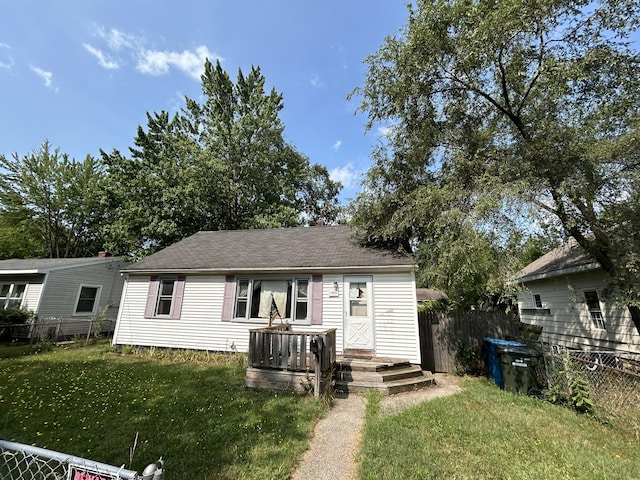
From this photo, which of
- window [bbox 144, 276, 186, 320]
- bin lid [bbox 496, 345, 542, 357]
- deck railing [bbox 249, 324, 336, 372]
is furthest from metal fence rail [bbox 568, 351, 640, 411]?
window [bbox 144, 276, 186, 320]

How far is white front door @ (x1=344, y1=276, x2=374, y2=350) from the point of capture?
28.1ft

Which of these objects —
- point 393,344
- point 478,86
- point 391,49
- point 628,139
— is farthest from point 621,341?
point 391,49

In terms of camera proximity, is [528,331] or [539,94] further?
[528,331]

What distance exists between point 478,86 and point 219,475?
34.2 ft

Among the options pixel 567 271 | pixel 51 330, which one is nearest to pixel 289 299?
pixel 567 271

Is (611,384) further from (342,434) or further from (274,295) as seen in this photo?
(274,295)

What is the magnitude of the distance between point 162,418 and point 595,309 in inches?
529

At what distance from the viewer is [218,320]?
9.90 metres

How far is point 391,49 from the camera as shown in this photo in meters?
8.07

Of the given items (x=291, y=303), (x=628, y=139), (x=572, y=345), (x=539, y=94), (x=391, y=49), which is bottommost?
(x=572, y=345)

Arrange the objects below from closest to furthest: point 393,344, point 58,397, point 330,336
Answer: point 58,397 < point 330,336 < point 393,344

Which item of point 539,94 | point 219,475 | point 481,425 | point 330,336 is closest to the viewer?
point 219,475

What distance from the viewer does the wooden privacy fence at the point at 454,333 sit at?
28.3 ft

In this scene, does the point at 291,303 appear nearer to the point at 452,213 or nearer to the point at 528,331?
the point at 452,213
